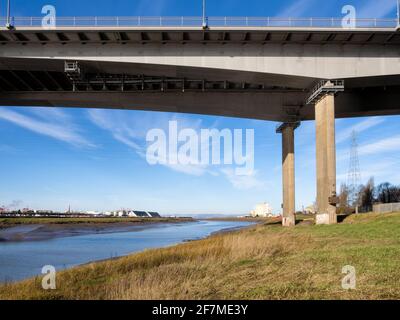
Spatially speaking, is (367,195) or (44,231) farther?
(367,195)

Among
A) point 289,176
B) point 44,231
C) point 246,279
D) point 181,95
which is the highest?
point 181,95

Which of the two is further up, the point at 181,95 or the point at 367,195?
the point at 181,95

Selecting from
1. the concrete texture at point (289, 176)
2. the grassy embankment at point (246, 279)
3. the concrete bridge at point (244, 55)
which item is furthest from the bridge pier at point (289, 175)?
the grassy embankment at point (246, 279)

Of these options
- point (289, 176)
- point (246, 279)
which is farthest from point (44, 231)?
point (246, 279)

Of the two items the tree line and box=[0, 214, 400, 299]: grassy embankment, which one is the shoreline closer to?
box=[0, 214, 400, 299]: grassy embankment

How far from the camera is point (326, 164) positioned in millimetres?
37469

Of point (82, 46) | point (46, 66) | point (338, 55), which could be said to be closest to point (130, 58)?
point (82, 46)

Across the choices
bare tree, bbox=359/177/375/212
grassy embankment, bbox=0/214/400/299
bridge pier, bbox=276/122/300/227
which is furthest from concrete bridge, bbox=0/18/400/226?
bare tree, bbox=359/177/375/212

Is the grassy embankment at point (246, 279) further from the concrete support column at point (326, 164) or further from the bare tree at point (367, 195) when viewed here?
the bare tree at point (367, 195)

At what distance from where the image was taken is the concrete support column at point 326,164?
1451 inches

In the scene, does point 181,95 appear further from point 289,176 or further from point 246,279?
point 246,279

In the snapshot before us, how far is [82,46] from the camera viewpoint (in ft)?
123

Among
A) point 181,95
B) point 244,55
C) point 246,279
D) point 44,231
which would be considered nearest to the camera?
point 246,279
